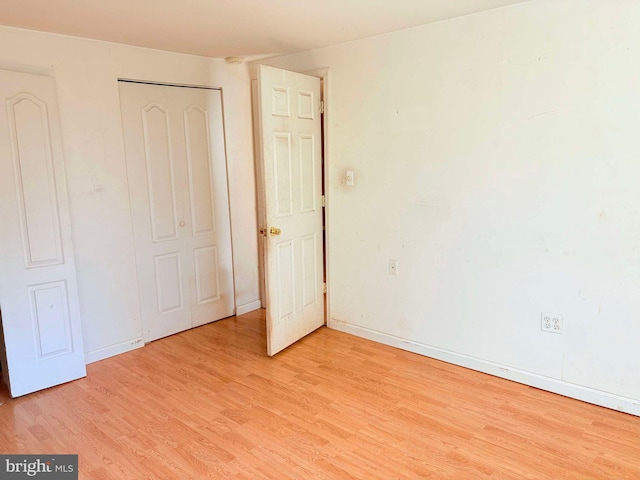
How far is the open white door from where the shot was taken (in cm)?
314

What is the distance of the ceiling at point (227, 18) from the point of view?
2.47 m

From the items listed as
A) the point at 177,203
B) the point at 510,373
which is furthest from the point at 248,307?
the point at 510,373

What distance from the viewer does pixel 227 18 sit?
272 centimetres

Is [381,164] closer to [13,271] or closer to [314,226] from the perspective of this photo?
[314,226]

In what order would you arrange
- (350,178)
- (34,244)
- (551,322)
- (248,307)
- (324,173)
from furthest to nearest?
(248,307)
(324,173)
(350,178)
(34,244)
(551,322)

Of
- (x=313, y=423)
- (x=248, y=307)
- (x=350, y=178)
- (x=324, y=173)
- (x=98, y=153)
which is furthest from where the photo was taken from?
(x=248, y=307)

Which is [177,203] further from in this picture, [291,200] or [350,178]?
[350,178]

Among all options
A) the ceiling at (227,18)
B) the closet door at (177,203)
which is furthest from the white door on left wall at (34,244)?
the closet door at (177,203)

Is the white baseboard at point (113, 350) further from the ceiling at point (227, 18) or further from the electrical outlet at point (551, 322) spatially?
the electrical outlet at point (551, 322)

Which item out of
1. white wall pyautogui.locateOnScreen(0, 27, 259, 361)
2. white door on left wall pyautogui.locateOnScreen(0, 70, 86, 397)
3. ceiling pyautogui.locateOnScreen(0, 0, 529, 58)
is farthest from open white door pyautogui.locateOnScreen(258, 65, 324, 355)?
white door on left wall pyautogui.locateOnScreen(0, 70, 86, 397)

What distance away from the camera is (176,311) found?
385 centimetres

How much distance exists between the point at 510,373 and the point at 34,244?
3140 mm

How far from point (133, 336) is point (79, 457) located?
53.1 inches

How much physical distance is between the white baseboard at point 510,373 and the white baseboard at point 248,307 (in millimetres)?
1048
